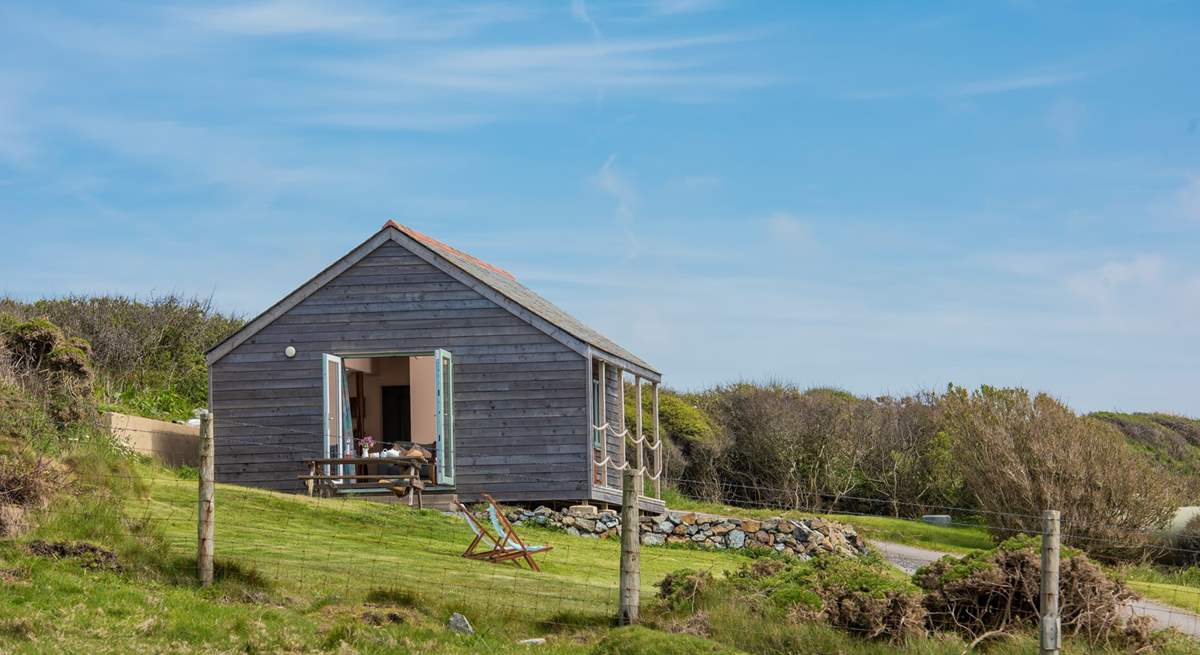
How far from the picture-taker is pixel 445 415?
22516 millimetres

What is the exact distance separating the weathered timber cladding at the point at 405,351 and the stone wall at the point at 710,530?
1166mm

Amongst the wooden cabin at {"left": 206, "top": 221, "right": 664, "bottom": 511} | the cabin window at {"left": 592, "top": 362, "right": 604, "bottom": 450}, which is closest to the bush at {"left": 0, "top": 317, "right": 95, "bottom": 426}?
the wooden cabin at {"left": 206, "top": 221, "right": 664, "bottom": 511}

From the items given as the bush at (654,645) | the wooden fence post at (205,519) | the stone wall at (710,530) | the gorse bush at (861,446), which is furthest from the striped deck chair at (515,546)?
the gorse bush at (861,446)

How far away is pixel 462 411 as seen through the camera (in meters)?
22.6

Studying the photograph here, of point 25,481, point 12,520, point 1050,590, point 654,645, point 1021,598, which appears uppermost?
point 25,481

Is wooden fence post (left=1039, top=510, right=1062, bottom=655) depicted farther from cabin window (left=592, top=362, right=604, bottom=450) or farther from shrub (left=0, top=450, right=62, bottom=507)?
cabin window (left=592, top=362, right=604, bottom=450)

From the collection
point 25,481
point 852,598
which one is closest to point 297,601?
point 25,481

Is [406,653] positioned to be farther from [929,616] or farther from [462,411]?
[462,411]

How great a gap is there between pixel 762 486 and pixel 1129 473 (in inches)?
450

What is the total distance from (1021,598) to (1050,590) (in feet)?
4.71

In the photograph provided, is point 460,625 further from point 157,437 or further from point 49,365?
point 157,437

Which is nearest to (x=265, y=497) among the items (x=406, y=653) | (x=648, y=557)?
(x=648, y=557)

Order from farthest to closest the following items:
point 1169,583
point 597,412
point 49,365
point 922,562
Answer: point 597,412 → point 922,562 → point 1169,583 → point 49,365

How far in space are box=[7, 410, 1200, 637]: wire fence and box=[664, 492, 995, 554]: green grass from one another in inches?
21.7
